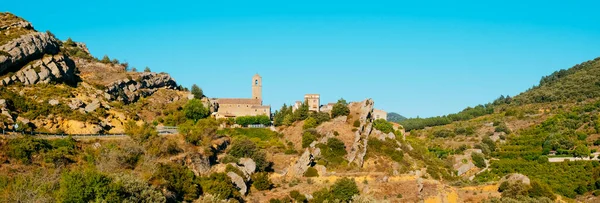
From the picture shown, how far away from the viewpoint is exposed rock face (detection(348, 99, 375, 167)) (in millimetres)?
63031

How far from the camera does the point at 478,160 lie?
89.1m

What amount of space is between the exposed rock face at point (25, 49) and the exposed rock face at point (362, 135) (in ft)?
115

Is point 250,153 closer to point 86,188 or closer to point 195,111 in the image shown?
point 195,111

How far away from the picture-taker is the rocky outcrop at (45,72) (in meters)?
62.4

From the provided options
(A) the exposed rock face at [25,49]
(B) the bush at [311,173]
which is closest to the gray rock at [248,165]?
(B) the bush at [311,173]

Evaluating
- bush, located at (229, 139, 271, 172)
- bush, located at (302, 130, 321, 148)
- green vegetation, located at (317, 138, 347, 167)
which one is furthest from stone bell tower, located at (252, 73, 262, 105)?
bush, located at (229, 139, 271, 172)

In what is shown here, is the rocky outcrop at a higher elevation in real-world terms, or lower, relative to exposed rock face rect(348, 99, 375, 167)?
higher

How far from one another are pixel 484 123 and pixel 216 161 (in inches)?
3142

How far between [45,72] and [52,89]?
2.90 metres

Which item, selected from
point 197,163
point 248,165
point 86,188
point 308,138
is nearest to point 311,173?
point 248,165

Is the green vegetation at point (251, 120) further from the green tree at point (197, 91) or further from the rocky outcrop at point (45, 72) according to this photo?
the rocky outcrop at point (45, 72)

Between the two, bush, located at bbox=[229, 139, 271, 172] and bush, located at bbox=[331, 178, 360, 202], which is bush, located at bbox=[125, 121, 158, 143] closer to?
bush, located at bbox=[229, 139, 271, 172]

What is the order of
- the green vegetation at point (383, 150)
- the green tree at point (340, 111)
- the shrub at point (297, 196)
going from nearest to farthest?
the shrub at point (297, 196)
the green vegetation at point (383, 150)
the green tree at point (340, 111)

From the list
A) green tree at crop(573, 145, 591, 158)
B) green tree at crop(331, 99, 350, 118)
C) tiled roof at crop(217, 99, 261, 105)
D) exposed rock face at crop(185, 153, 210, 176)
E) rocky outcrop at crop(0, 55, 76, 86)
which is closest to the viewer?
exposed rock face at crop(185, 153, 210, 176)
